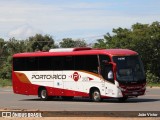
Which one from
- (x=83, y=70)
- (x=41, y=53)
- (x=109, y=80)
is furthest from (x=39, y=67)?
(x=109, y=80)

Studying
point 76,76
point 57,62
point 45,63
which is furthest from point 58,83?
point 76,76

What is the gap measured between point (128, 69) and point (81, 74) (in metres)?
3.00

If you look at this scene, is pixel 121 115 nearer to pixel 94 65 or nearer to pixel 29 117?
pixel 29 117

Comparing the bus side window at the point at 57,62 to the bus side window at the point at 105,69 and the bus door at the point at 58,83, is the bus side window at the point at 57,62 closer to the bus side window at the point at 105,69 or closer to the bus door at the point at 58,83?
the bus door at the point at 58,83

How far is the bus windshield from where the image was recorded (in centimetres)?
2769

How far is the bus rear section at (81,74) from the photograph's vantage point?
27750mm

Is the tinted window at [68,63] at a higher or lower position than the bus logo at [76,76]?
higher

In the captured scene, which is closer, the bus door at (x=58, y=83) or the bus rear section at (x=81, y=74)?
the bus rear section at (x=81, y=74)

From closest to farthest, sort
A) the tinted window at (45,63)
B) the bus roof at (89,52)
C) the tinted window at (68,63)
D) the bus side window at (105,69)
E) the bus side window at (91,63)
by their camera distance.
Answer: the bus side window at (105,69) → the bus roof at (89,52) → the bus side window at (91,63) → the tinted window at (68,63) → the tinted window at (45,63)

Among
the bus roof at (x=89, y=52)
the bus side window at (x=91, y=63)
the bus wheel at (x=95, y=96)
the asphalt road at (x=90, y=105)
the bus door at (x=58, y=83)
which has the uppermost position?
the bus roof at (x=89, y=52)

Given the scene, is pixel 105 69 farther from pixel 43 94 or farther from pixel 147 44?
pixel 147 44

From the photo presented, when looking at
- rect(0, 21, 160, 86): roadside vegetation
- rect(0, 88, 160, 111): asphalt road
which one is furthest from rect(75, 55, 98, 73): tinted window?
rect(0, 21, 160, 86): roadside vegetation

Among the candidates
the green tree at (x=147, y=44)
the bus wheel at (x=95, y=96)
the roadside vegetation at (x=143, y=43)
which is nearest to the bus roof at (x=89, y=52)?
the bus wheel at (x=95, y=96)

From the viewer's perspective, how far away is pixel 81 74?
29.6 meters
